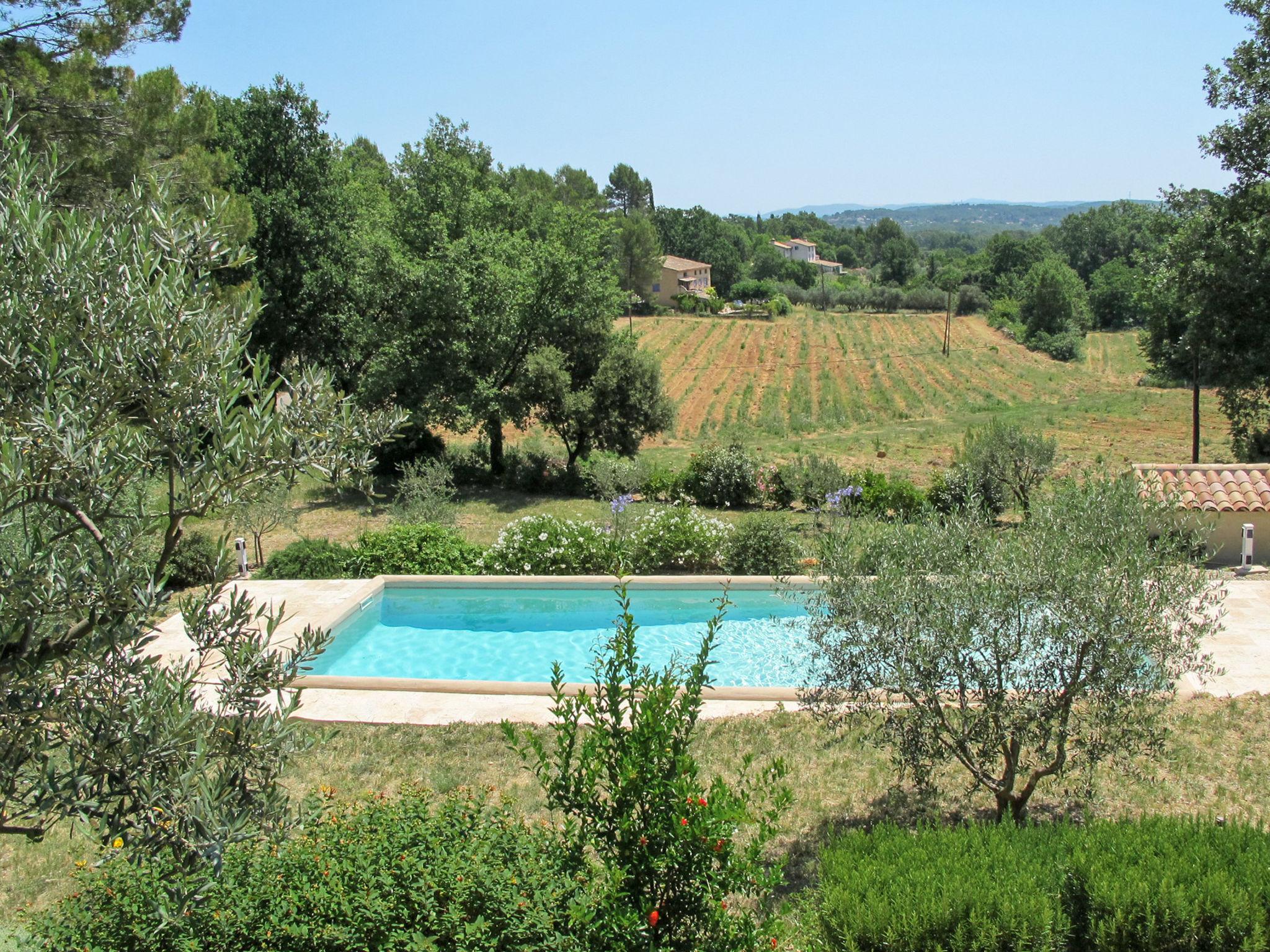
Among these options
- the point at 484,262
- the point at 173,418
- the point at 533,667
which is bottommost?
the point at 533,667

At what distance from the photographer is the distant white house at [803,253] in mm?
139250

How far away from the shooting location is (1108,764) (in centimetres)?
843

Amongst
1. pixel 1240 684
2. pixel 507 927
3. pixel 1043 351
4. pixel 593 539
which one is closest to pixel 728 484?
pixel 593 539

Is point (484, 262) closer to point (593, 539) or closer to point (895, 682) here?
point (593, 539)

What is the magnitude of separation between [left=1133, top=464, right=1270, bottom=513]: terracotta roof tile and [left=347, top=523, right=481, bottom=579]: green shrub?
10691mm

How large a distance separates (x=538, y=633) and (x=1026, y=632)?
8942 millimetres

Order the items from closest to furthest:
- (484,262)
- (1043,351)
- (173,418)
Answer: (173,418), (484,262), (1043,351)

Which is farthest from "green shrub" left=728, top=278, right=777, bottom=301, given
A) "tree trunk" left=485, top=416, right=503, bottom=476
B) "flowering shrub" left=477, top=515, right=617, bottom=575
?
"flowering shrub" left=477, top=515, right=617, bottom=575

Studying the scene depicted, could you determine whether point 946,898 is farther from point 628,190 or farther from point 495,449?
point 628,190

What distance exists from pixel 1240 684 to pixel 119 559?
35.3ft

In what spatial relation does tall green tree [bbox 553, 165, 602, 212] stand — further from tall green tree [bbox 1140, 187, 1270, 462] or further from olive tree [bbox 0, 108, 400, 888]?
olive tree [bbox 0, 108, 400, 888]

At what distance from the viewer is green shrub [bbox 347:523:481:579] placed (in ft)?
50.5

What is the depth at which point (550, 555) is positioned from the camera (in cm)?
1536

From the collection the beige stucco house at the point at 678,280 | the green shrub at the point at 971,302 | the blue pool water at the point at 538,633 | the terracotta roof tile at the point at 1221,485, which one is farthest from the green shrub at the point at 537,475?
the green shrub at the point at 971,302
